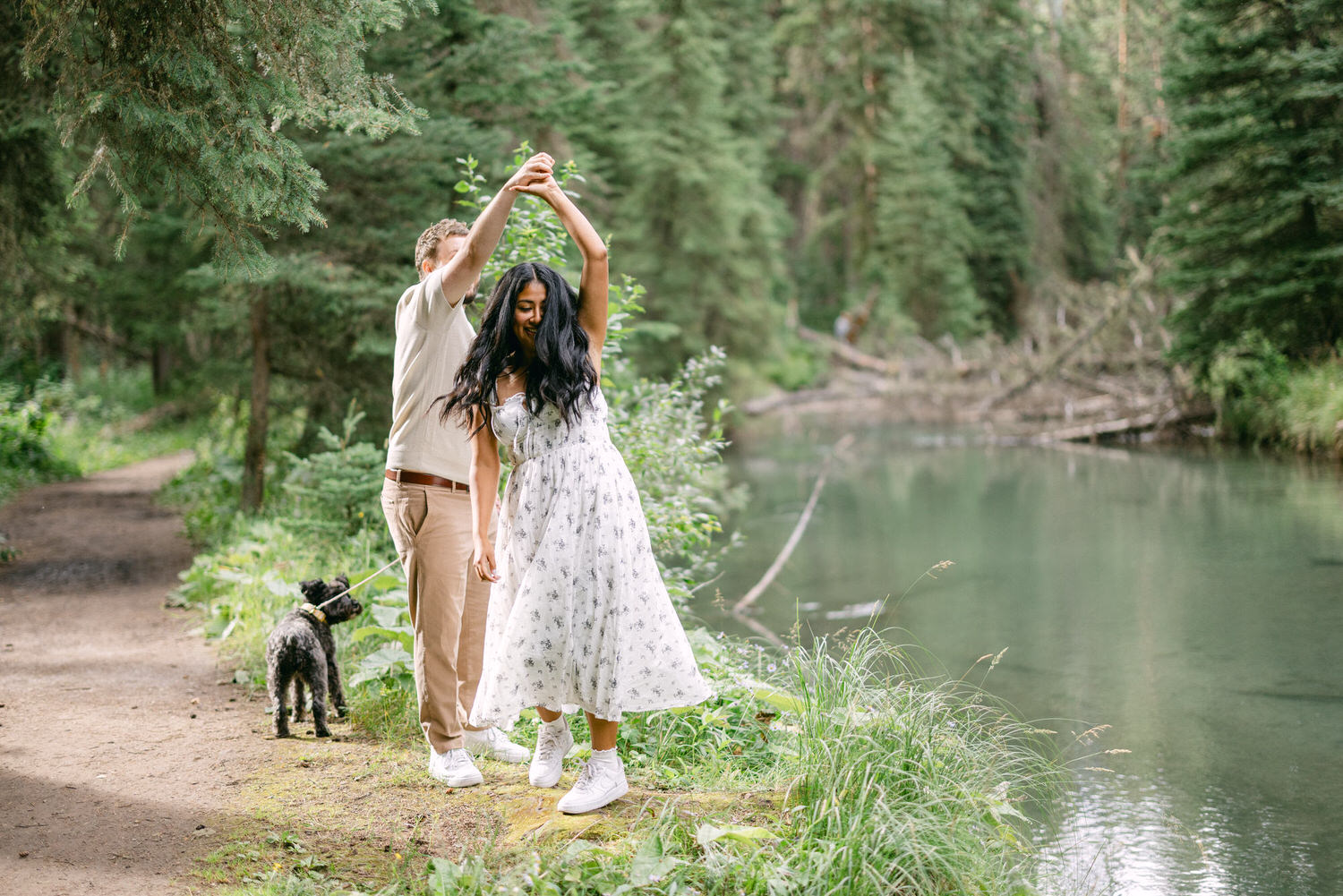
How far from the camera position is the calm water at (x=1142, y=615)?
17.5 feet

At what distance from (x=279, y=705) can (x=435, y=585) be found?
4.20 feet

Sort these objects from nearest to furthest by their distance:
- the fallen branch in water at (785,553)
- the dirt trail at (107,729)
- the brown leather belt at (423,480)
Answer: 1. the dirt trail at (107,729)
2. the brown leather belt at (423,480)
3. the fallen branch in water at (785,553)

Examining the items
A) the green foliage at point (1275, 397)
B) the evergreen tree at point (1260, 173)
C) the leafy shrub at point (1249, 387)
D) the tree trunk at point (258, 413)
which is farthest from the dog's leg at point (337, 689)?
the leafy shrub at point (1249, 387)

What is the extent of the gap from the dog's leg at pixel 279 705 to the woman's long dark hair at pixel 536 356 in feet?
5.90

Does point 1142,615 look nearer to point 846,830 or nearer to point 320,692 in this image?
point 846,830

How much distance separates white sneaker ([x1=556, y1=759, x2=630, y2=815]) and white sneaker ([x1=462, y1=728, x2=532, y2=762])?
720 millimetres

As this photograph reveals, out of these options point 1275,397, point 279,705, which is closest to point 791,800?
point 279,705

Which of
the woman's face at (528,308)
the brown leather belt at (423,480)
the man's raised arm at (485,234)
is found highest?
the man's raised arm at (485,234)

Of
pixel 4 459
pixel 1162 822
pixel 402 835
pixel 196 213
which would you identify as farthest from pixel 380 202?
pixel 4 459

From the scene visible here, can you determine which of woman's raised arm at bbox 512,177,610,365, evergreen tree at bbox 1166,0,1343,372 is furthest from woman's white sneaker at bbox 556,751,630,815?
evergreen tree at bbox 1166,0,1343,372

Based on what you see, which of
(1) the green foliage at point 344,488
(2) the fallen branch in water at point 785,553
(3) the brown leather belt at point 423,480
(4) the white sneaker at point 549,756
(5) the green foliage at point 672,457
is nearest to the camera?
(4) the white sneaker at point 549,756

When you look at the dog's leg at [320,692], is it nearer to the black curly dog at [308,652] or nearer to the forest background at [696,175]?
the black curly dog at [308,652]

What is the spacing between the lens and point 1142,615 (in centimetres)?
917

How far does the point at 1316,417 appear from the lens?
1563 centimetres
